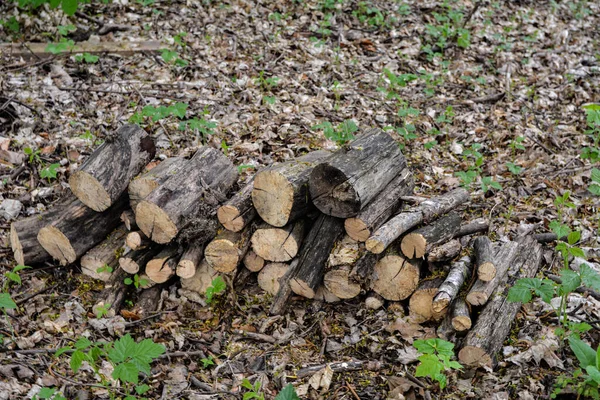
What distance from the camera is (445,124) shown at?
7031 mm

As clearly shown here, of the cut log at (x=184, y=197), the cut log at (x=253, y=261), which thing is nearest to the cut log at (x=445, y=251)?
the cut log at (x=253, y=261)

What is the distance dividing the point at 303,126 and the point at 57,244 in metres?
3.08

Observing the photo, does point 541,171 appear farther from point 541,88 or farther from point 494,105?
point 541,88

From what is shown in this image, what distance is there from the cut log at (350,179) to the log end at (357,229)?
7 centimetres

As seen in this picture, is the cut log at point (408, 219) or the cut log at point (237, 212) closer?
the cut log at point (408, 219)

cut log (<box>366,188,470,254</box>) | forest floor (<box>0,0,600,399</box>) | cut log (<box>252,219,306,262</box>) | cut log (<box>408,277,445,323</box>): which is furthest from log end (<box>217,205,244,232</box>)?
cut log (<box>408,277,445,323</box>)

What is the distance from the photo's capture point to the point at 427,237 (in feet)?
13.6

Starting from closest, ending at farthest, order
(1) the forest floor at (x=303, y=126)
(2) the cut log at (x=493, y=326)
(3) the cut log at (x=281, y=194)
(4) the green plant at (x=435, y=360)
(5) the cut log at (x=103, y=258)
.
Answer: (4) the green plant at (x=435, y=360) → (2) the cut log at (x=493, y=326) → (1) the forest floor at (x=303, y=126) → (3) the cut log at (x=281, y=194) → (5) the cut log at (x=103, y=258)

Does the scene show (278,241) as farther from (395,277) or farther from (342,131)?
(342,131)

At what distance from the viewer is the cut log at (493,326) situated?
3801 mm

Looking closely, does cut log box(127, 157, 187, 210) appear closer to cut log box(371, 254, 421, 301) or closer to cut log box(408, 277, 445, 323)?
cut log box(371, 254, 421, 301)

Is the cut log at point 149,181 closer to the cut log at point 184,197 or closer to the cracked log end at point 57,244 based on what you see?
the cut log at point 184,197

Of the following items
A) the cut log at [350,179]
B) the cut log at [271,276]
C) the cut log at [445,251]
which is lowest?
the cut log at [271,276]

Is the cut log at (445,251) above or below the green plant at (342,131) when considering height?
above
